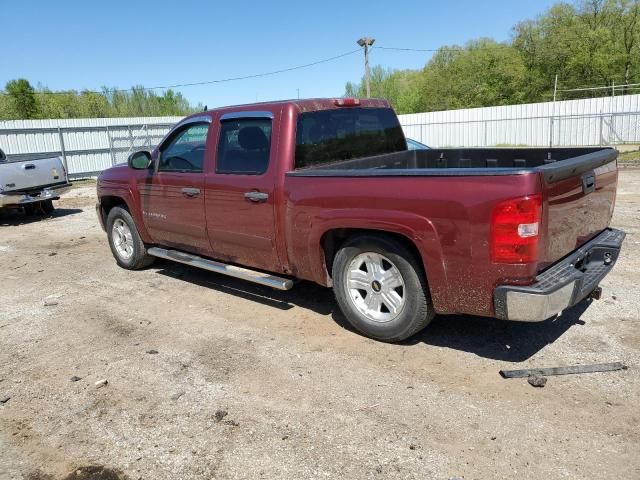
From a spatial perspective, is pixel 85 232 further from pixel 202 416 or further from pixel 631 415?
pixel 631 415

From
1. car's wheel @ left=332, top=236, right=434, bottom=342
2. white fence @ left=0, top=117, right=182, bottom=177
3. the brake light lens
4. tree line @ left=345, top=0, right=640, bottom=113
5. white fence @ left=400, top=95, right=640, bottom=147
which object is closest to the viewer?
car's wheel @ left=332, top=236, right=434, bottom=342

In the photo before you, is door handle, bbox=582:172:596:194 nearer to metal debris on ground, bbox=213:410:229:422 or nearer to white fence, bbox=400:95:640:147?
metal debris on ground, bbox=213:410:229:422

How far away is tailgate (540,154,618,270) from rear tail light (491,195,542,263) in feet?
0.43

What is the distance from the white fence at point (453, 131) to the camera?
2159cm

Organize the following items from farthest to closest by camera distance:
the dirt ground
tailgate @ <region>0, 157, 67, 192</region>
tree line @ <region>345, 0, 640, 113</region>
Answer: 1. tree line @ <region>345, 0, 640, 113</region>
2. tailgate @ <region>0, 157, 67, 192</region>
3. the dirt ground

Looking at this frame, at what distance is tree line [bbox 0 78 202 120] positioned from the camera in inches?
2162

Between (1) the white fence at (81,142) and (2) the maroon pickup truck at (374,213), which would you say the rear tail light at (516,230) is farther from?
(1) the white fence at (81,142)

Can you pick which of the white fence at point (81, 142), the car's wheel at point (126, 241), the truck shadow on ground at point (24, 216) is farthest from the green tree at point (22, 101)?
Answer: the car's wheel at point (126, 241)

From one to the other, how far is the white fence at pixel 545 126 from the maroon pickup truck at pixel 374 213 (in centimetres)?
2507

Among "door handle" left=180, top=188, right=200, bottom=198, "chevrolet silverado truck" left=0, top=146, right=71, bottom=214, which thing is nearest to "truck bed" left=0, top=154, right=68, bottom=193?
"chevrolet silverado truck" left=0, top=146, right=71, bottom=214

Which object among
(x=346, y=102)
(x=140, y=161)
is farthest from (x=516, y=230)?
(x=140, y=161)

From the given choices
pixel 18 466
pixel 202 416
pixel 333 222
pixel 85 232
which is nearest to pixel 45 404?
pixel 18 466

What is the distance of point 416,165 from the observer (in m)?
5.86

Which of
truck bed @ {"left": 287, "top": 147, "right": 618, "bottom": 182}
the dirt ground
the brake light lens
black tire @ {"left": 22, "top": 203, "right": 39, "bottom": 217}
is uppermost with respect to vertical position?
the brake light lens
